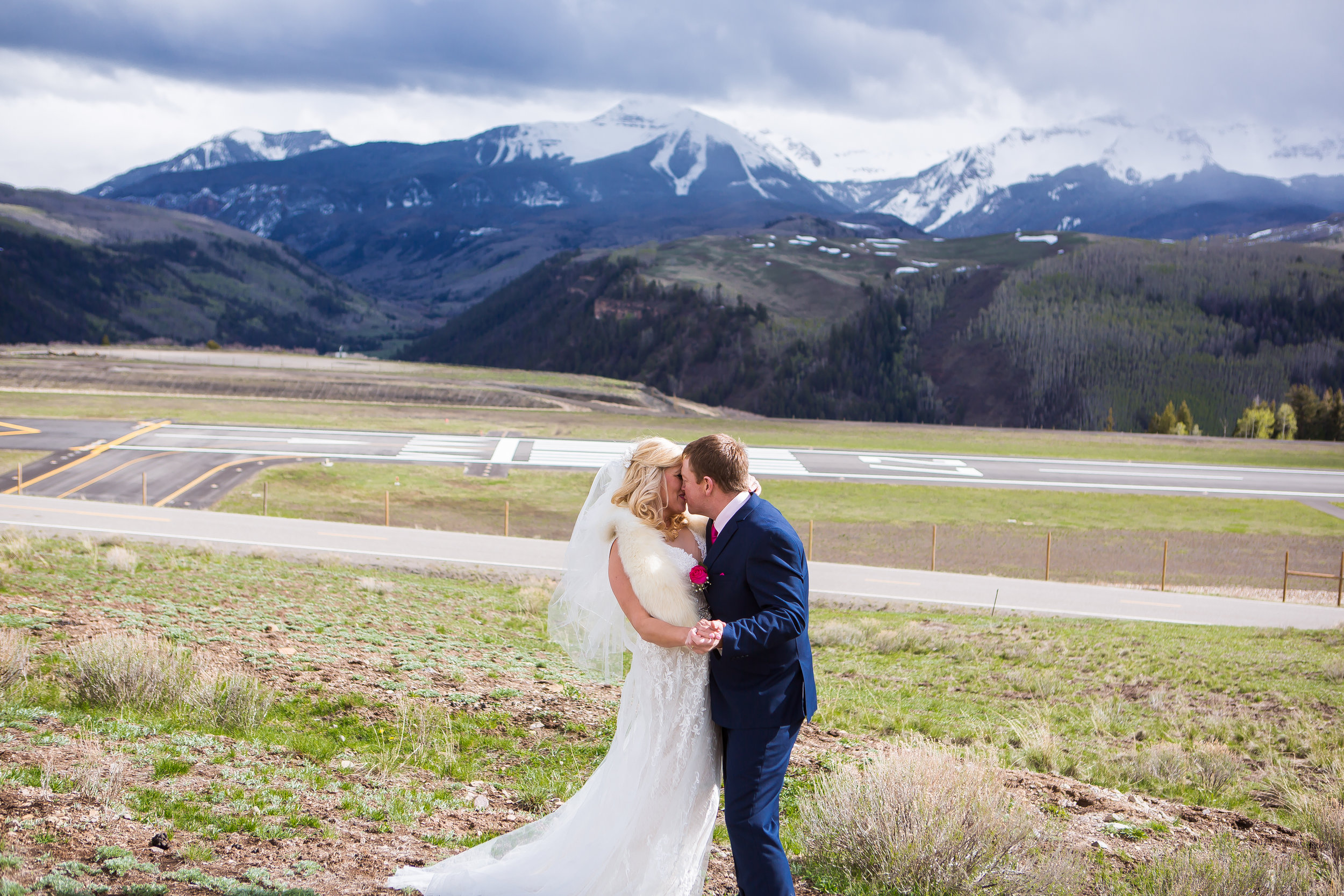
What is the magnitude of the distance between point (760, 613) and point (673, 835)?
50.9 inches

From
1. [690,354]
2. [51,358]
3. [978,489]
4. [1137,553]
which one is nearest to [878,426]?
[978,489]

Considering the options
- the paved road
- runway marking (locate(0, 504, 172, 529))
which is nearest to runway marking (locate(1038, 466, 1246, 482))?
the paved road

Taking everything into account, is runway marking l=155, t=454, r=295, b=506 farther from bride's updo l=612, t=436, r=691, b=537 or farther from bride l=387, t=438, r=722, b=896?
bride's updo l=612, t=436, r=691, b=537

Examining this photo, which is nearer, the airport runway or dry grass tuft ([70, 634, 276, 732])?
dry grass tuft ([70, 634, 276, 732])

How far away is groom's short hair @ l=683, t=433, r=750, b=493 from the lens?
4148mm

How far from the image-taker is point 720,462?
4.16 m

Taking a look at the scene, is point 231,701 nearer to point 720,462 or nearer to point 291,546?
point 720,462

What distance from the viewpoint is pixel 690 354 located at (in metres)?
140

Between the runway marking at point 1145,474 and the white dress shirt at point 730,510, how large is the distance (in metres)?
41.1

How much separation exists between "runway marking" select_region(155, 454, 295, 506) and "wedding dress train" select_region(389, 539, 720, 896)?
28.3 m

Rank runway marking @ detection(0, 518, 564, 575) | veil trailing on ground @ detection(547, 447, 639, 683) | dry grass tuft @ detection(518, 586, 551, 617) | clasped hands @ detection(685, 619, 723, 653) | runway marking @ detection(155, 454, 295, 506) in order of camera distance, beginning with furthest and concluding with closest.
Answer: runway marking @ detection(155, 454, 295, 506) < runway marking @ detection(0, 518, 564, 575) < dry grass tuft @ detection(518, 586, 551, 617) < veil trailing on ground @ detection(547, 447, 639, 683) < clasped hands @ detection(685, 619, 723, 653)

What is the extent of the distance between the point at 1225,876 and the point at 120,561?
15088 millimetres

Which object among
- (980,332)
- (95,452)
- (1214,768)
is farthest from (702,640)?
(980,332)

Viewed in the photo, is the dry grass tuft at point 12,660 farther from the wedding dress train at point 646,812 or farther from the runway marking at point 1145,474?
the runway marking at point 1145,474
